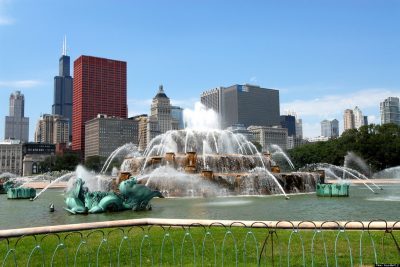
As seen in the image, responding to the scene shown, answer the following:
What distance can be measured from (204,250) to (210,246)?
0.44m

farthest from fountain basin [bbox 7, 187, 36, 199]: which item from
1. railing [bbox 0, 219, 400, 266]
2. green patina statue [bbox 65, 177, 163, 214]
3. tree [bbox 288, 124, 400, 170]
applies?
tree [bbox 288, 124, 400, 170]

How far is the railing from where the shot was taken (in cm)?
909

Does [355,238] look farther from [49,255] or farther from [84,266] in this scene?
[49,255]

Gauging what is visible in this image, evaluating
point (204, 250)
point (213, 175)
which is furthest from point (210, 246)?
point (213, 175)

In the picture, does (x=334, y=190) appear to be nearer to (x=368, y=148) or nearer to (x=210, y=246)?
(x=210, y=246)

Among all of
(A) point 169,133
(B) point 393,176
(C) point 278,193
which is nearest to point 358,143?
(B) point 393,176

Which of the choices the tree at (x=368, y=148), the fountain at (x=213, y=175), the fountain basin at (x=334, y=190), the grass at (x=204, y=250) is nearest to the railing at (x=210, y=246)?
the grass at (x=204, y=250)

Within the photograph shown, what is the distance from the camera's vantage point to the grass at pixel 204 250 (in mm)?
9070

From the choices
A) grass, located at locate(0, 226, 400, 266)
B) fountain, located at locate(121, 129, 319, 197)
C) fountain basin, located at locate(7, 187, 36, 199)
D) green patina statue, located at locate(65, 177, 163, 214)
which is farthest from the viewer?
fountain basin, located at locate(7, 187, 36, 199)

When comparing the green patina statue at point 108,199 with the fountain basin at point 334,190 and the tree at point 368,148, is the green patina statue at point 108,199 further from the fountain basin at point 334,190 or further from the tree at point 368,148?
the tree at point 368,148

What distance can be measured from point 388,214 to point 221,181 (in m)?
15.8

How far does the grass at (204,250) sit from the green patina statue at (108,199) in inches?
313

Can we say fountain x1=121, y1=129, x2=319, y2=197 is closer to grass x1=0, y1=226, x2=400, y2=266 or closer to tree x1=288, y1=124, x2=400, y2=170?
grass x1=0, y1=226, x2=400, y2=266

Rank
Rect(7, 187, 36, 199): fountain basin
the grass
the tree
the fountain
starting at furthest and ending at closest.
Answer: the tree, Rect(7, 187, 36, 199): fountain basin, the fountain, the grass
